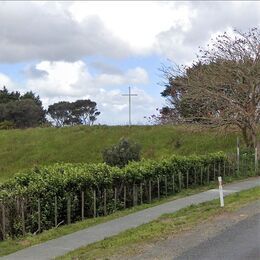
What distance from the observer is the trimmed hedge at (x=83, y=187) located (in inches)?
490

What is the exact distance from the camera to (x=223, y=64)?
31.6 meters

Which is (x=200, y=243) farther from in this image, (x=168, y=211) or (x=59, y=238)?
(x=168, y=211)

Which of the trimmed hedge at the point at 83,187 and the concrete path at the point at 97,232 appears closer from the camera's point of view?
the concrete path at the point at 97,232

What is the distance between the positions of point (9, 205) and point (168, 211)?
483 cm

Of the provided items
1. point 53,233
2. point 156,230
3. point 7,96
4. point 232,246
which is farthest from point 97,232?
point 7,96

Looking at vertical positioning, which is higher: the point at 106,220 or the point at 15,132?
the point at 15,132

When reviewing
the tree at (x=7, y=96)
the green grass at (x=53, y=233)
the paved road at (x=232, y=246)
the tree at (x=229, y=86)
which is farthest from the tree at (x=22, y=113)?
the paved road at (x=232, y=246)

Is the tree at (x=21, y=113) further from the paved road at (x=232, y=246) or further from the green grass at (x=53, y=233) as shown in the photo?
the paved road at (x=232, y=246)

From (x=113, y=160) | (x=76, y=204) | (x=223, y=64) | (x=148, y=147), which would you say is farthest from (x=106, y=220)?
(x=148, y=147)

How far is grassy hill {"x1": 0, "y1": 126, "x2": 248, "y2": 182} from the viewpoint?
137 ft

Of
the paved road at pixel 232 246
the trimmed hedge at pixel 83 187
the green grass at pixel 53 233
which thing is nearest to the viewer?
the paved road at pixel 232 246

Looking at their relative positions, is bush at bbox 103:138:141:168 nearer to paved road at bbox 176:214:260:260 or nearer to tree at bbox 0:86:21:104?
paved road at bbox 176:214:260:260

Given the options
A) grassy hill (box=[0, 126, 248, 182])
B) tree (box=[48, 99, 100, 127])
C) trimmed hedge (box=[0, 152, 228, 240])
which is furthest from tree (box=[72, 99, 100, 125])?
trimmed hedge (box=[0, 152, 228, 240])

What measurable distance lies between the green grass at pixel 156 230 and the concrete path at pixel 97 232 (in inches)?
14.2
